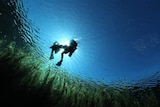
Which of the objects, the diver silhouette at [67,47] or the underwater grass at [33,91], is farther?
the diver silhouette at [67,47]

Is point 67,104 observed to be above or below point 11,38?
below

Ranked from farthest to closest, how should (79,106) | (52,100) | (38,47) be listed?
(38,47) < (79,106) < (52,100)

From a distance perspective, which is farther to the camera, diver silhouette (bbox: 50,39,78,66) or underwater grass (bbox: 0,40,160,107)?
diver silhouette (bbox: 50,39,78,66)

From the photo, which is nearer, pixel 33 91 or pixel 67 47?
pixel 33 91

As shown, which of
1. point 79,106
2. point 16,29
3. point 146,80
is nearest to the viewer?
point 79,106

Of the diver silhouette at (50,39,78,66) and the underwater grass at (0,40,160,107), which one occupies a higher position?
the diver silhouette at (50,39,78,66)

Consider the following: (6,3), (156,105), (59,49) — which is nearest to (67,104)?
(59,49)

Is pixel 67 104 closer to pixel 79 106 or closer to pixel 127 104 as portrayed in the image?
pixel 79 106

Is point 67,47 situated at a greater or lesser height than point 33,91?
greater

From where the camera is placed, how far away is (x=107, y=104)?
6.54 m

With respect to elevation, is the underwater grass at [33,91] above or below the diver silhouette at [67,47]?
below

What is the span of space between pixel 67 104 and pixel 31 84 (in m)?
1.45

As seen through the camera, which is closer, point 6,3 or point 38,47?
point 6,3

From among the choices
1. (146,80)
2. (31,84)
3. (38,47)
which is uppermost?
(38,47)
